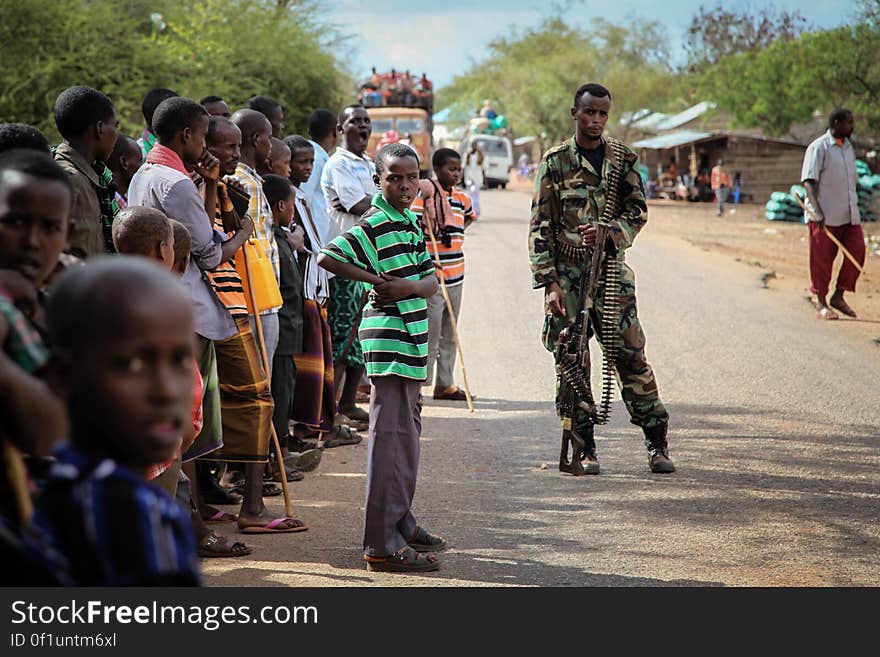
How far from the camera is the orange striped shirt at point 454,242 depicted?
8.78 m

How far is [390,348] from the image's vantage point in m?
5.02

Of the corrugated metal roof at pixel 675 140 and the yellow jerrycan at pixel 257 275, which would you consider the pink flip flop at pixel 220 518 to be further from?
the corrugated metal roof at pixel 675 140

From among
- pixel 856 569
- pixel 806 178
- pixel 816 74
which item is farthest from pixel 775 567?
pixel 816 74

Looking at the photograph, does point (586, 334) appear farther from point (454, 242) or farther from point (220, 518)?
point (220, 518)

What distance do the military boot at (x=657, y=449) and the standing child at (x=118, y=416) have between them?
519cm

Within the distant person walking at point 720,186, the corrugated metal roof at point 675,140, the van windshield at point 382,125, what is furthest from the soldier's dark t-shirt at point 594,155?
the corrugated metal roof at point 675,140

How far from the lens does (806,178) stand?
12.5m

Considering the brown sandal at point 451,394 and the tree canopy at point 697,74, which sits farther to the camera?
the tree canopy at point 697,74

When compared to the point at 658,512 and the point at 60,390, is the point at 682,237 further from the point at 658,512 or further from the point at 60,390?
the point at 60,390

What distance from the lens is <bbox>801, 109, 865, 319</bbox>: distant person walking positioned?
12.4 m

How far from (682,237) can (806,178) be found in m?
13.4

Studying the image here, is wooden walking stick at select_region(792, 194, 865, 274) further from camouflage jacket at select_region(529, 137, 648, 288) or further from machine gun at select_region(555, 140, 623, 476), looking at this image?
machine gun at select_region(555, 140, 623, 476)

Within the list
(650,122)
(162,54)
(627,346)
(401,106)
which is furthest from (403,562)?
(650,122)

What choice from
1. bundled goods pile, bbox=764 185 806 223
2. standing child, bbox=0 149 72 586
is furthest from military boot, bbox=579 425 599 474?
bundled goods pile, bbox=764 185 806 223
